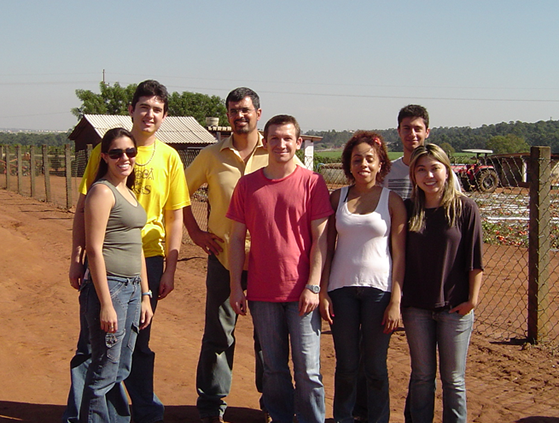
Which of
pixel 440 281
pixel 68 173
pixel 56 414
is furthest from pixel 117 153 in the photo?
pixel 68 173

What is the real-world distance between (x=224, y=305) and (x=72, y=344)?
8.03 feet

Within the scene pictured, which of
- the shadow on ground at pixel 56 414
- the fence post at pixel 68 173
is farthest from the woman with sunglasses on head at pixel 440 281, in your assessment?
the fence post at pixel 68 173

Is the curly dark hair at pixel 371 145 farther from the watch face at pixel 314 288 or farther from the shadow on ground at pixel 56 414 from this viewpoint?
the shadow on ground at pixel 56 414

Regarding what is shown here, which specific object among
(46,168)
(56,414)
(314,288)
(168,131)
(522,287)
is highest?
(168,131)

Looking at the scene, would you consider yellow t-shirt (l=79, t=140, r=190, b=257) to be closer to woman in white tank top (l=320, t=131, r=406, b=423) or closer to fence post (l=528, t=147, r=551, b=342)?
woman in white tank top (l=320, t=131, r=406, b=423)

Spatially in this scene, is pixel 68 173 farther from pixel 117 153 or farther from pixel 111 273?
pixel 111 273

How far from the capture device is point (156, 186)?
3.60 m

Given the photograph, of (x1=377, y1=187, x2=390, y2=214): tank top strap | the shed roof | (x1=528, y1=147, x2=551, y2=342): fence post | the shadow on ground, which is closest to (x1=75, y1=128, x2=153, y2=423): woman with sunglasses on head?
the shadow on ground

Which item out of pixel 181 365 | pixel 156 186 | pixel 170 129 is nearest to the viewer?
pixel 156 186

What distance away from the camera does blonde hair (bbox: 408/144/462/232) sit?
324 centimetres

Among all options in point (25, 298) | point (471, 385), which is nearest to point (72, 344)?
point (25, 298)

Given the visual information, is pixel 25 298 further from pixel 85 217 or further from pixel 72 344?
pixel 85 217

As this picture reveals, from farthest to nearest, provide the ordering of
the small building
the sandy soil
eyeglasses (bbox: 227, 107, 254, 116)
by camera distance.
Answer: the small building → the sandy soil → eyeglasses (bbox: 227, 107, 254, 116)

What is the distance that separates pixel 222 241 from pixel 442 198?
1.42m
